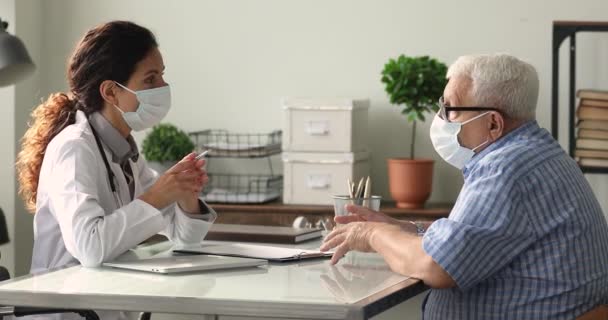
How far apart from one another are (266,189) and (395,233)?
6.42 ft

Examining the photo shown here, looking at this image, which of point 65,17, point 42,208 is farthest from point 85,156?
point 65,17

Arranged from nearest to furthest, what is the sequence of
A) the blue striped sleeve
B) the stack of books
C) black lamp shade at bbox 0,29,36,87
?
1. the blue striped sleeve
2. black lamp shade at bbox 0,29,36,87
3. the stack of books

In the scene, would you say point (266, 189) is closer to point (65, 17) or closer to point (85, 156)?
point (65, 17)

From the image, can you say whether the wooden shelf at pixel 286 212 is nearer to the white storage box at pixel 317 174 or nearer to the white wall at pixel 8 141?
the white storage box at pixel 317 174

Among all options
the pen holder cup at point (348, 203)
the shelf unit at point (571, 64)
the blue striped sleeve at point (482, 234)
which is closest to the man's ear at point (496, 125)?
the blue striped sleeve at point (482, 234)

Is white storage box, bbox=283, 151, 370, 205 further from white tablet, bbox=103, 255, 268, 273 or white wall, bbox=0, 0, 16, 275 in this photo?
white tablet, bbox=103, 255, 268, 273

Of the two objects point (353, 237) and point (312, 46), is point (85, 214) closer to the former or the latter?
point (353, 237)

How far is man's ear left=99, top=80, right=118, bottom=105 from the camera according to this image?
93.5 inches

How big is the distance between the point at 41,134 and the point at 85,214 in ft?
1.17

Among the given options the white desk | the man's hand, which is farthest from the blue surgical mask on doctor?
the man's hand

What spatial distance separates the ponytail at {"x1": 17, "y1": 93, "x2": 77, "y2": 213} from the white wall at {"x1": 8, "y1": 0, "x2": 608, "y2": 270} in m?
1.59

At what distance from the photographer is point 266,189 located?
12.7 ft

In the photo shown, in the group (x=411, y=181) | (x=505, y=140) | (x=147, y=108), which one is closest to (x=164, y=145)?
(x=411, y=181)

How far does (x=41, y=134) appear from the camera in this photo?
2.34 m
